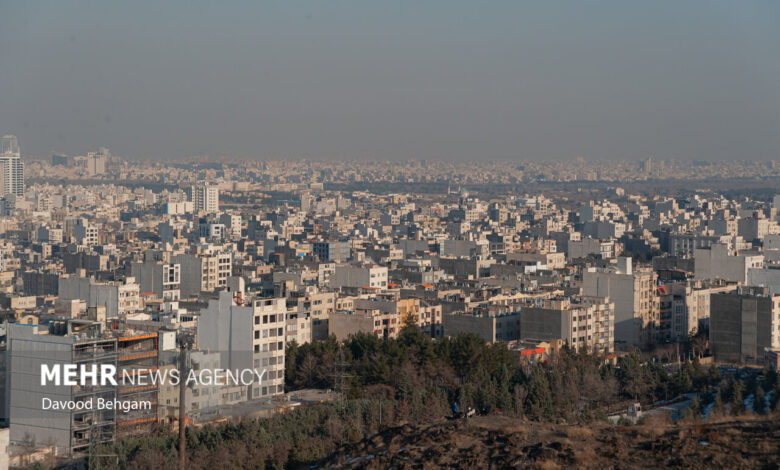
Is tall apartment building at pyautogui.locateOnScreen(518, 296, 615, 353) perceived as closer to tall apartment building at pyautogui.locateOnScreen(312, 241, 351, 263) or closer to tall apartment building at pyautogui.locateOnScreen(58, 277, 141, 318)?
tall apartment building at pyautogui.locateOnScreen(58, 277, 141, 318)

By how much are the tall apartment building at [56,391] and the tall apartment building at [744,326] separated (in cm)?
922

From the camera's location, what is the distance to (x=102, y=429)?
34.4 feet

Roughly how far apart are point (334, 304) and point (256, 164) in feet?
363

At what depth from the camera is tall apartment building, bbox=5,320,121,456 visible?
10367mm

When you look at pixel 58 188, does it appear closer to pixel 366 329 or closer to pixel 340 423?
pixel 366 329

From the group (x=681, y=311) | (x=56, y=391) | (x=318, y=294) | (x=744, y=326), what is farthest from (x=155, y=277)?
(x=56, y=391)

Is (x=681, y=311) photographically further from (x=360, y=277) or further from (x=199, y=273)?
(x=199, y=273)

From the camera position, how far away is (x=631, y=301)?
18984 millimetres

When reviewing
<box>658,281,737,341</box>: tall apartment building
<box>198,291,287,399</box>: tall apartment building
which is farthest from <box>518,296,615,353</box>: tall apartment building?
<box>198,291,287,399</box>: tall apartment building

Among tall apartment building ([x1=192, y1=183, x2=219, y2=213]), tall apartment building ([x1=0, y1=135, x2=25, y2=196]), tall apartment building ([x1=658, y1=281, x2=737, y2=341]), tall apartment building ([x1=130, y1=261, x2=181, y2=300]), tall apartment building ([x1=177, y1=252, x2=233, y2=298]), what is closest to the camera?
tall apartment building ([x1=658, y1=281, x2=737, y2=341])

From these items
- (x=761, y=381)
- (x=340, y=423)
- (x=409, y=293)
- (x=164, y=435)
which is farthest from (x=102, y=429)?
(x=409, y=293)

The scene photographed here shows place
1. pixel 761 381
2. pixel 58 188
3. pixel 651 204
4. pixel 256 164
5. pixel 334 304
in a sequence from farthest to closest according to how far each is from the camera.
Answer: pixel 256 164, pixel 58 188, pixel 651 204, pixel 334 304, pixel 761 381

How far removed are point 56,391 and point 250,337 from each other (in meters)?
2.93

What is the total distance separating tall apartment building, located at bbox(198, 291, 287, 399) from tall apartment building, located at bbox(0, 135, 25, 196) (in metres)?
57.8
